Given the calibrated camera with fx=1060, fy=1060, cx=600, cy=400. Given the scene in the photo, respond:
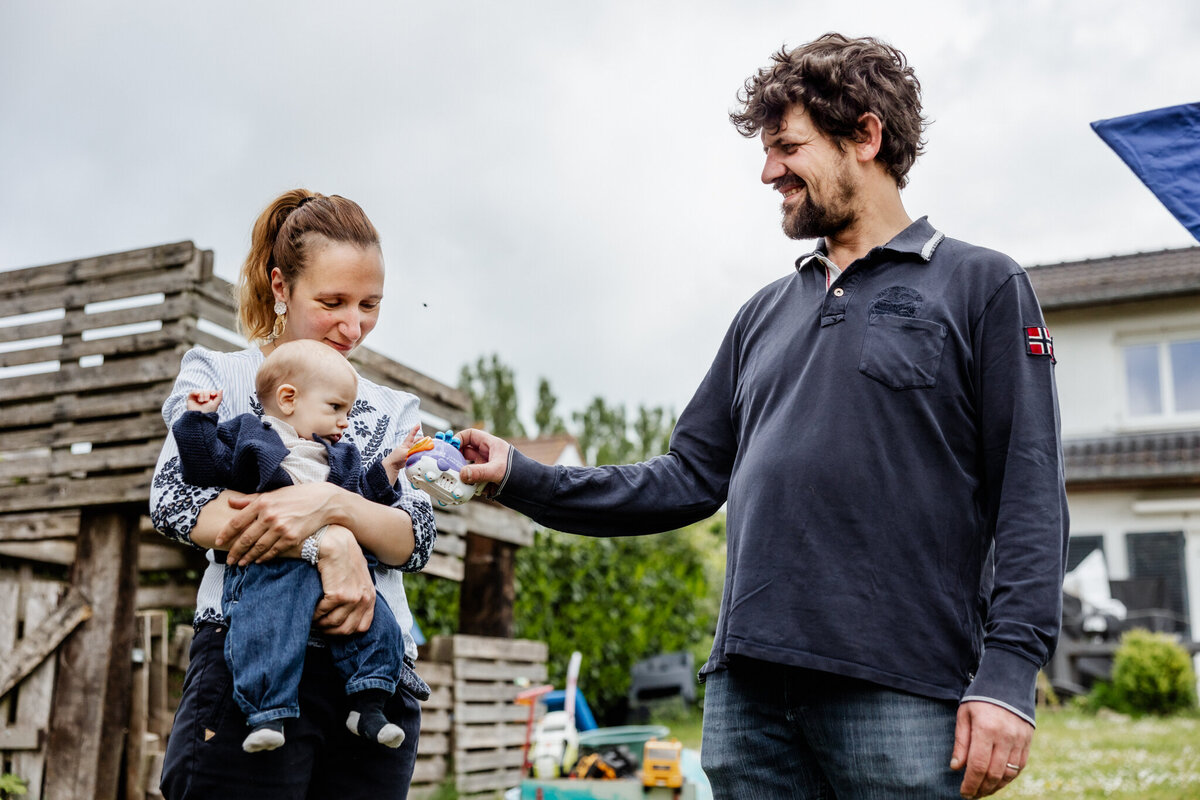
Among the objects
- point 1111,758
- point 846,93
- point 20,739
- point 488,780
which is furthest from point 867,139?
point 1111,758

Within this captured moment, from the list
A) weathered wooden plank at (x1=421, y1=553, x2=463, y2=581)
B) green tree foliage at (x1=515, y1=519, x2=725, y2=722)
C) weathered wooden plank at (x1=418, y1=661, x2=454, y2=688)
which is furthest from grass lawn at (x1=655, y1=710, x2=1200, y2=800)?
weathered wooden plank at (x1=421, y1=553, x2=463, y2=581)

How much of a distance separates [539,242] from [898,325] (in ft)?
39.6

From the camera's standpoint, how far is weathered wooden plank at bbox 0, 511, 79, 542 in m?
5.51

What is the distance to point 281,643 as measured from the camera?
172 centimetres

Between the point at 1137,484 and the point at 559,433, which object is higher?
the point at 559,433

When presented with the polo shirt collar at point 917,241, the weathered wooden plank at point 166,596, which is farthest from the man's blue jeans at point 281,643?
the weathered wooden plank at point 166,596

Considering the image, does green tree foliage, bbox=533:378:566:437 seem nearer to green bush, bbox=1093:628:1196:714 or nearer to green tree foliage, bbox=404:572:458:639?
green bush, bbox=1093:628:1196:714

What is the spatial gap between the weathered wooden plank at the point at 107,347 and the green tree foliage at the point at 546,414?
26709mm

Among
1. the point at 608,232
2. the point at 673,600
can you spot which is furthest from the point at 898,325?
the point at 673,600

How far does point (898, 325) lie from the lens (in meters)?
1.96

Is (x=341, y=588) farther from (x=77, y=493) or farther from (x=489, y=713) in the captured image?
(x=489, y=713)

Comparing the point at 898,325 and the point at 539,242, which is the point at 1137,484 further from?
the point at 898,325

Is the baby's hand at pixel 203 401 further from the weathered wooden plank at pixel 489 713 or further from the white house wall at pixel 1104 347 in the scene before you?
the white house wall at pixel 1104 347

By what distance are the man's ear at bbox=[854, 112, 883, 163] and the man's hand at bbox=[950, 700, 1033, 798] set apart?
1105 mm
